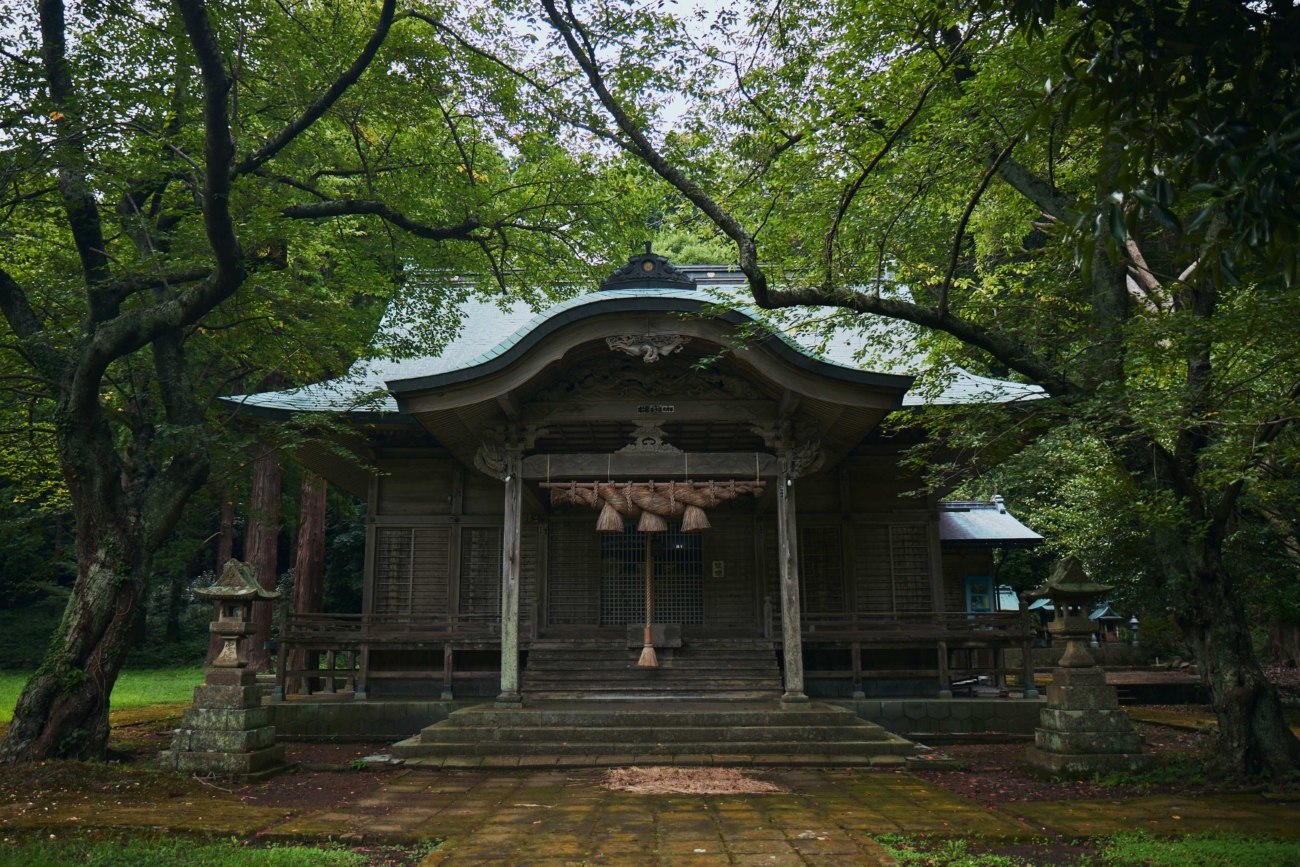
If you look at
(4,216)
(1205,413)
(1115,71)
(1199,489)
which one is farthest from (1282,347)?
(4,216)

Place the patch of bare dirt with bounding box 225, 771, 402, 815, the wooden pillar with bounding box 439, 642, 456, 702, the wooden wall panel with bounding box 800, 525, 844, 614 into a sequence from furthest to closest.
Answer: the wooden wall panel with bounding box 800, 525, 844, 614
the wooden pillar with bounding box 439, 642, 456, 702
the patch of bare dirt with bounding box 225, 771, 402, 815

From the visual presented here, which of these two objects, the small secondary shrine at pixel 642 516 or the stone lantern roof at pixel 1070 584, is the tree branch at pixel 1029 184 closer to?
the small secondary shrine at pixel 642 516

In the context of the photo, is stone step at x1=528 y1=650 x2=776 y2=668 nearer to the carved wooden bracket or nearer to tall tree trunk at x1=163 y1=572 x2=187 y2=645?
the carved wooden bracket

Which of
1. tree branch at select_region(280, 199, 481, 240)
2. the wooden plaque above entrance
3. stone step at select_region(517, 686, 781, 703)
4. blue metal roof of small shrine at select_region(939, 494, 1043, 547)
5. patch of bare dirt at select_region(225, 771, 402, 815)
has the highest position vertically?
tree branch at select_region(280, 199, 481, 240)

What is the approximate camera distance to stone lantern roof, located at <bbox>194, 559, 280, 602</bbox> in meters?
9.24

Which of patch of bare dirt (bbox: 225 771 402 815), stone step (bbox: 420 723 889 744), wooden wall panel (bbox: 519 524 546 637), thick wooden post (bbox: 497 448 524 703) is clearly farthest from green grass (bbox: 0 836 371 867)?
wooden wall panel (bbox: 519 524 546 637)

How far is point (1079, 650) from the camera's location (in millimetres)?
8586

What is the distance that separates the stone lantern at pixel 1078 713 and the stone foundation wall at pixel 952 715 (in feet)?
9.90

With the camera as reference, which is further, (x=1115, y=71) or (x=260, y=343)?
(x=260, y=343)

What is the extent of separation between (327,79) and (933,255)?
28.9 ft

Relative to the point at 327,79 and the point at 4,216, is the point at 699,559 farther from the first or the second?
the point at 4,216

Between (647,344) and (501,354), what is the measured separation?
184 centimetres

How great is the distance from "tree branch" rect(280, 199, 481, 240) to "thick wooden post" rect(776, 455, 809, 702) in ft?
18.1

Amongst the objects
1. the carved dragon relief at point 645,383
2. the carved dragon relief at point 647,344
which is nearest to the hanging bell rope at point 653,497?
the carved dragon relief at point 645,383
